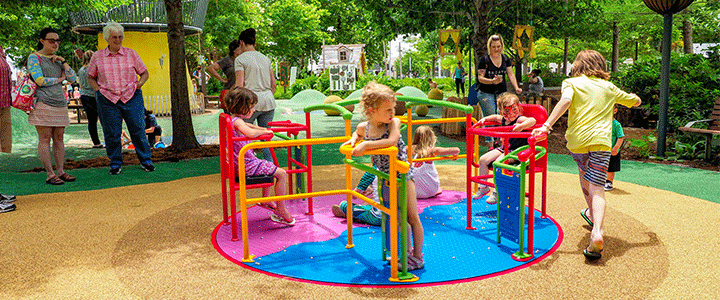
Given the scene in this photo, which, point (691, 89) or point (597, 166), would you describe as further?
point (691, 89)

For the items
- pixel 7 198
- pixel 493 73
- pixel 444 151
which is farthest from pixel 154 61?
pixel 444 151

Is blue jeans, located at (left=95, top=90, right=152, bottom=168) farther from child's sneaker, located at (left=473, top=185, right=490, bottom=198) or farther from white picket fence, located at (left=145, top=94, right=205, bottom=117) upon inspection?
white picket fence, located at (left=145, top=94, right=205, bottom=117)

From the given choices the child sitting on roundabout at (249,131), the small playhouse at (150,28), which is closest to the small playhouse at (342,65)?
the small playhouse at (150,28)

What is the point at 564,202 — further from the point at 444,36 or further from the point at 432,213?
the point at 444,36

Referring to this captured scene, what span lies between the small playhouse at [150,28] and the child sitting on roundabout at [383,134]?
55.1 ft

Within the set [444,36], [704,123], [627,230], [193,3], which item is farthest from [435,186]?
[193,3]

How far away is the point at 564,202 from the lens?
5562 mm

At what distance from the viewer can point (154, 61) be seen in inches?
794

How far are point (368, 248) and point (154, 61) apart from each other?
18.3 m

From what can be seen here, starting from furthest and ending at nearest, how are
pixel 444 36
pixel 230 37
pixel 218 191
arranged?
pixel 230 37, pixel 444 36, pixel 218 191

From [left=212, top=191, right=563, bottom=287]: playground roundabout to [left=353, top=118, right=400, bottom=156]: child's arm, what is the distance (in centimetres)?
85

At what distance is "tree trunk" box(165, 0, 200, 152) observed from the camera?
9492 mm

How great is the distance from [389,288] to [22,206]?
443 centimetres

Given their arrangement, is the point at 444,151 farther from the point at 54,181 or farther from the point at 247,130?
the point at 54,181
